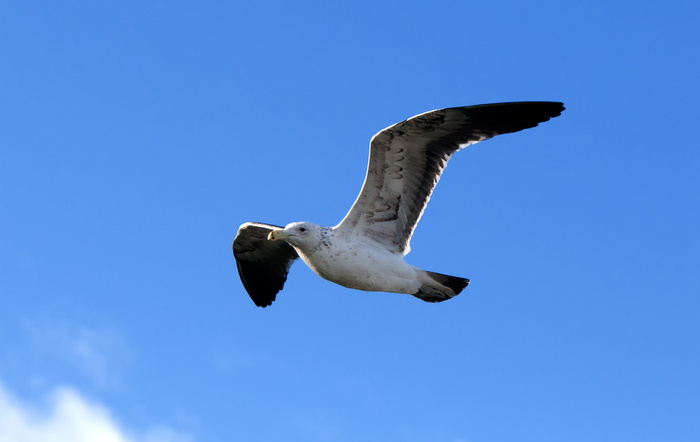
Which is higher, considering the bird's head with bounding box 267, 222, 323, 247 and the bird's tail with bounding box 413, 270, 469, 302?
the bird's tail with bounding box 413, 270, 469, 302

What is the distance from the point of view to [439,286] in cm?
1274

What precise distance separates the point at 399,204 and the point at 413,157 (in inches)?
28.5

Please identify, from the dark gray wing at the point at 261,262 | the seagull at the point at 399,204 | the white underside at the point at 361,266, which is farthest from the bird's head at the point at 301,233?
the dark gray wing at the point at 261,262

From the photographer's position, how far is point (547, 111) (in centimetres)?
1181

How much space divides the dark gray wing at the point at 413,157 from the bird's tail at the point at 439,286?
1.68 feet

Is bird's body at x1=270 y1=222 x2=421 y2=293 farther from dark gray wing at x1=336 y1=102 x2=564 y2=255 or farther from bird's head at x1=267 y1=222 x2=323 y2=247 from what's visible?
dark gray wing at x1=336 y1=102 x2=564 y2=255

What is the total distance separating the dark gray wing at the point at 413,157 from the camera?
11922mm

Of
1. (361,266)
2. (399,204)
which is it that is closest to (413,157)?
(399,204)

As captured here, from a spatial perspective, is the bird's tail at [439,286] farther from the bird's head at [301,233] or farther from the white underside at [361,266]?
the bird's head at [301,233]

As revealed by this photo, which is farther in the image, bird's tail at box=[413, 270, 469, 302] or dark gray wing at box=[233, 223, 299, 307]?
dark gray wing at box=[233, 223, 299, 307]

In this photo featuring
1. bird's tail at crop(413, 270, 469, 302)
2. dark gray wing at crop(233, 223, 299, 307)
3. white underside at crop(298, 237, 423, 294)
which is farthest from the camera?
dark gray wing at crop(233, 223, 299, 307)

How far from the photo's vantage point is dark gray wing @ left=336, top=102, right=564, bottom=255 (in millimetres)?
11922

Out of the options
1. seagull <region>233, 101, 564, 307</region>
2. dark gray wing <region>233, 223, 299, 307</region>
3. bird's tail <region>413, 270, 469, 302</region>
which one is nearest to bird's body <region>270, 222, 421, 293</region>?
seagull <region>233, 101, 564, 307</region>

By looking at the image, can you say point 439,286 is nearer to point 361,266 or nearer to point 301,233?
point 361,266
